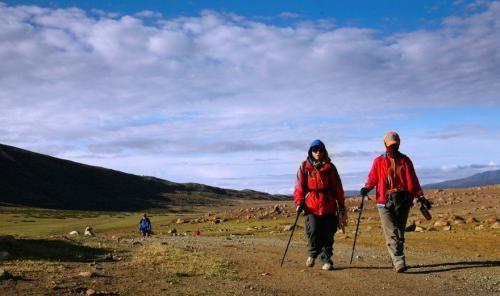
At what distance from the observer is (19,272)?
1168 cm

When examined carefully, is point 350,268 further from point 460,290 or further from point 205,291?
point 205,291

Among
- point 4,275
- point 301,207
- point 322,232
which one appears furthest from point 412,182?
point 4,275

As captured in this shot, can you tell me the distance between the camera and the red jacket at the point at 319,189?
484 inches

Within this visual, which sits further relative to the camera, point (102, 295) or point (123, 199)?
point (123, 199)

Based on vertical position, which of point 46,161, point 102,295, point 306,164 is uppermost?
point 46,161

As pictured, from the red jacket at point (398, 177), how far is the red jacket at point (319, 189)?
2.55 ft

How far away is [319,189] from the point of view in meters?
12.3

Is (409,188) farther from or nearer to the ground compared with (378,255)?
farther from the ground

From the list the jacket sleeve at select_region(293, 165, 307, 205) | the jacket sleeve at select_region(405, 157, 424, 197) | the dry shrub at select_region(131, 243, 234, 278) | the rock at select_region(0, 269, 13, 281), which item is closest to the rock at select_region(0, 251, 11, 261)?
the dry shrub at select_region(131, 243, 234, 278)

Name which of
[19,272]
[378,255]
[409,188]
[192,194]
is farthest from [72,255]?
[192,194]

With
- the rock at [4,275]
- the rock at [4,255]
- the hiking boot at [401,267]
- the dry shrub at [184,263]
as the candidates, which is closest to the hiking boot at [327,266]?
the hiking boot at [401,267]

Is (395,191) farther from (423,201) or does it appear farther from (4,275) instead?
(4,275)

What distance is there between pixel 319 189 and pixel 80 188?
151124 mm

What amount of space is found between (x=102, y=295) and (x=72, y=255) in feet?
24.9
